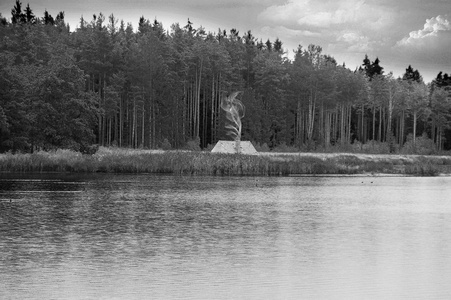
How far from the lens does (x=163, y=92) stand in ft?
302

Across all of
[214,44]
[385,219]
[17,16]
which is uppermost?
[17,16]

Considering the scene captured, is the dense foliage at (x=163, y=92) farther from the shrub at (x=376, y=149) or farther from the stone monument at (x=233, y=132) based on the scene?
the stone monument at (x=233, y=132)

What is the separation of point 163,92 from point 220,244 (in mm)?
70325

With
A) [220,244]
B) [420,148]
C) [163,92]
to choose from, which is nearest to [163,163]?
[163,92]

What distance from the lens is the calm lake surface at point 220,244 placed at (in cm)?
1644

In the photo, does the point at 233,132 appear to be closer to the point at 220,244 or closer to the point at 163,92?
the point at 163,92

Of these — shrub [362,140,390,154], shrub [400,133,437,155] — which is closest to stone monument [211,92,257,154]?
shrub [362,140,390,154]

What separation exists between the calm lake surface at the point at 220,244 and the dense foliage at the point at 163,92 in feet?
75.7

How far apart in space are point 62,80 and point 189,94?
131ft

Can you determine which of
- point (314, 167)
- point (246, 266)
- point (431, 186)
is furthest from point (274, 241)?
point (314, 167)

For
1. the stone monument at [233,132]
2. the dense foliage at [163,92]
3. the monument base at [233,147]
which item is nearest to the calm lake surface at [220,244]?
the dense foliage at [163,92]

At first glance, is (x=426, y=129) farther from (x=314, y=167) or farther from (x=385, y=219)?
(x=385, y=219)

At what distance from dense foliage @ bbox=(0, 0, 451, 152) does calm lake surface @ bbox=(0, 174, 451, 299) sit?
75.7ft

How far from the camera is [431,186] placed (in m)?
54.7
